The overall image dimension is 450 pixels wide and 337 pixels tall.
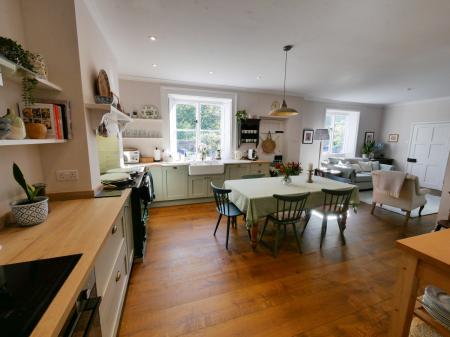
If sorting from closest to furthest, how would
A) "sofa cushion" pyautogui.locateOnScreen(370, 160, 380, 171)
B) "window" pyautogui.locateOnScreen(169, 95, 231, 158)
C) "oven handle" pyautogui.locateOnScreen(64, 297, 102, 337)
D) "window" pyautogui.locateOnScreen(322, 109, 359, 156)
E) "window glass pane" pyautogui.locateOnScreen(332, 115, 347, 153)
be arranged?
1. "oven handle" pyautogui.locateOnScreen(64, 297, 102, 337)
2. "window" pyautogui.locateOnScreen(169, 95, 231, 158)
3. "sofa cushion" pyautogui.locateOnScreen(370, 160, 380, 171)
4. "window" pyautogui.locateOnScreen(322, 109, 359, 156)
5. "window glass pane" pyautogui.locateOnScreen(332, 115, 347, 153)

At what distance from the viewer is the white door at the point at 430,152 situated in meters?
5.42

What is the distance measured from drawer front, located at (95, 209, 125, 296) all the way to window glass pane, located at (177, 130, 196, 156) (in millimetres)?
3010

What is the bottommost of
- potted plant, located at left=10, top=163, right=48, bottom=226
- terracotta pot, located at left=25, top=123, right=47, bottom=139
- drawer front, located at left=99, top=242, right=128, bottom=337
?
drawer front, located at left=99, top=242, right=128, bottom=337

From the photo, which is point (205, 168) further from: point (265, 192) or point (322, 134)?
point (322, 134)

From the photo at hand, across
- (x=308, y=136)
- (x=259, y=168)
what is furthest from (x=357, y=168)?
(x=259, y=168)

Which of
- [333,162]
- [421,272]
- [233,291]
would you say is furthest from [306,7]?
[333,162]

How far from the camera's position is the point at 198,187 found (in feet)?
13.3

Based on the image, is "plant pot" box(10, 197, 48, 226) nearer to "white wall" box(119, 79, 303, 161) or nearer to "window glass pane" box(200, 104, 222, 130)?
"white wall" box(119, 79, 303, 161)

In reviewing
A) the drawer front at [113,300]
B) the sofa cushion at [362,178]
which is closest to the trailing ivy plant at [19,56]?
the drawer front at [113,300]

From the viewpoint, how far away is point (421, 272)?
1.01 m

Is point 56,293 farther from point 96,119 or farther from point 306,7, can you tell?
point 306,7

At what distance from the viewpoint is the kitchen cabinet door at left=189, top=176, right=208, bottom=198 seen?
3994 mm

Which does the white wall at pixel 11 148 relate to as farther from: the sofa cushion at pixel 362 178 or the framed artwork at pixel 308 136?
the sofa cushion at pixel 362 178

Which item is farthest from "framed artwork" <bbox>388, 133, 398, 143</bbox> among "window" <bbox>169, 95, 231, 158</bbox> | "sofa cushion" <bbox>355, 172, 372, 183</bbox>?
"window" <bbox>169, 95, 231, 158</bbox>
